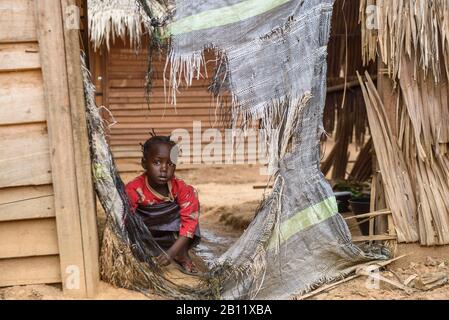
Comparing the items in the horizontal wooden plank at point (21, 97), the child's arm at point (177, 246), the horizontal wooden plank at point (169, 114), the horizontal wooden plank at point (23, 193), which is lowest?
the child's arm at point (177, 246)

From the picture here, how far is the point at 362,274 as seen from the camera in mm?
4746

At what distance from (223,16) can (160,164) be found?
5.69ft

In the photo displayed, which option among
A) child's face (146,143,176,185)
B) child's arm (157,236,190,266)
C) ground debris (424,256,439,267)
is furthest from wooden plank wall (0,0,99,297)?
ground debris (424,256,439,267)

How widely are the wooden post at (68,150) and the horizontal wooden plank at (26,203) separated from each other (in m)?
0.08

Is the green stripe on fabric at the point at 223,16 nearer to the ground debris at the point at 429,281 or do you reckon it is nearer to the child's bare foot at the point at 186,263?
the child's bare foot at the point at 186,263

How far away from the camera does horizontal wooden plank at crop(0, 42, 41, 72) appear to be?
405cm

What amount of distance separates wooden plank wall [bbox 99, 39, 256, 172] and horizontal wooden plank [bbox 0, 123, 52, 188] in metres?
7.40

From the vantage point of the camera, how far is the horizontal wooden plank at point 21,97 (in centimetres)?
408

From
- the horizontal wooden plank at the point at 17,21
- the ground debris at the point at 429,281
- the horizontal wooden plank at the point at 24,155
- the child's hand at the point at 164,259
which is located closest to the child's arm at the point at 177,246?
Answer: the child's hand at the point at 164,259

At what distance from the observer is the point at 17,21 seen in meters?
4.04

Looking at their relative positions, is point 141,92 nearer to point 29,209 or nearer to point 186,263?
point 186,263

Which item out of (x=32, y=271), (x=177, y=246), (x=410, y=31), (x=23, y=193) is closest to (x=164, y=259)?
(x=177, y=246)

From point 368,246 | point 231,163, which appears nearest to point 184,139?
point 231,163
